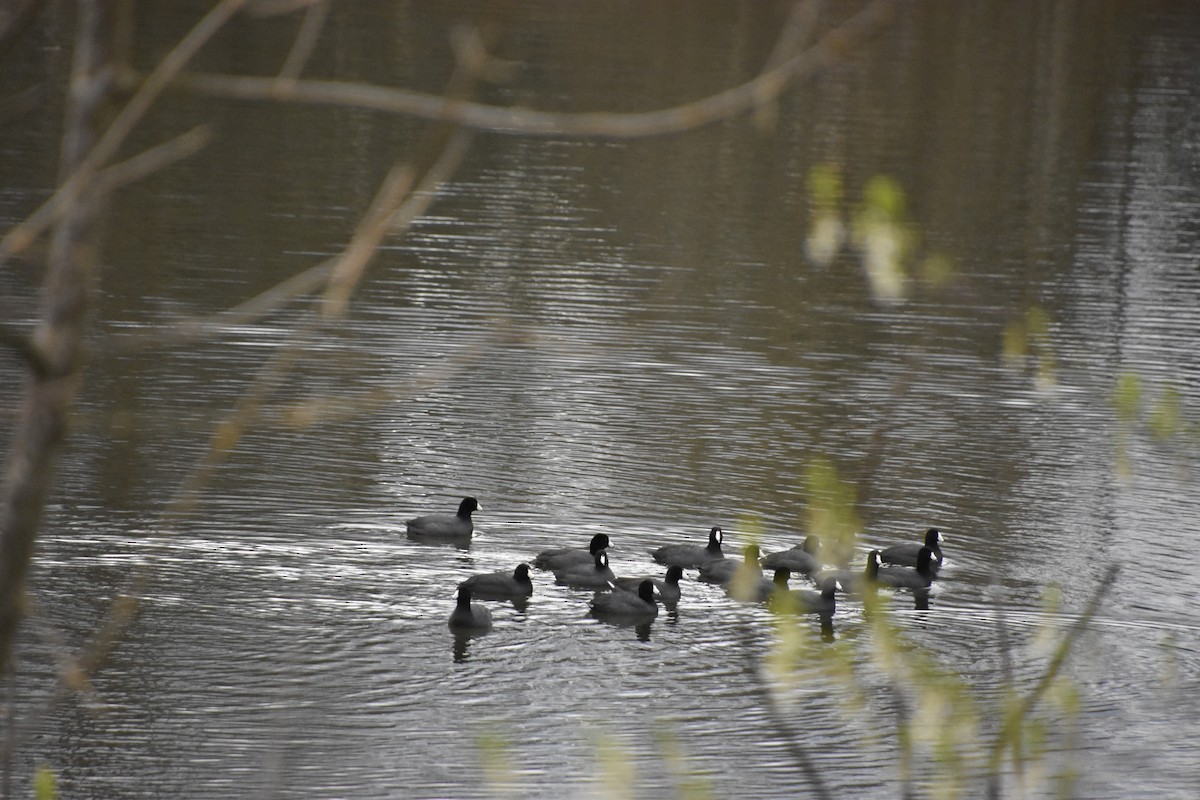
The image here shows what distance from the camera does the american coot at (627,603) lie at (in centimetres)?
1565

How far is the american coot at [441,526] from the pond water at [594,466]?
16 centimetres

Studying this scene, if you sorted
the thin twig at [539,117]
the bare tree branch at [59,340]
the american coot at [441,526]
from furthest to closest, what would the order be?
the american coot at [441,526] → the bare tree branch at [59,340] → the thin twig at [539,117]

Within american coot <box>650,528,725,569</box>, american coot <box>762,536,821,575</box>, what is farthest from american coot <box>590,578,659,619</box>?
american coot <box>762,536,821,575</box>

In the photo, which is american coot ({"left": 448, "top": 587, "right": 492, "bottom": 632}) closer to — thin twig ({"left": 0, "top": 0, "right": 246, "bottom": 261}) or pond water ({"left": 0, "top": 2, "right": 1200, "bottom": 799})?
pond water ({"left": 0, "top": 2, "right": 1200, "bottom": 799})

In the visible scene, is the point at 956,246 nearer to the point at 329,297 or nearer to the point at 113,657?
the point at 113,657

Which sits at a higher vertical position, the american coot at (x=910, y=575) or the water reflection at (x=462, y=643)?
the american coot at (x=910, y=575)

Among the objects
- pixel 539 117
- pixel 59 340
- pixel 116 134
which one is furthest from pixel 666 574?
pixel 116 134

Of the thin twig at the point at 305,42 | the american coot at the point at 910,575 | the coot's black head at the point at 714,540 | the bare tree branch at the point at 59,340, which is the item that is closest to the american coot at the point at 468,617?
the coot's black head at the point at 714,540

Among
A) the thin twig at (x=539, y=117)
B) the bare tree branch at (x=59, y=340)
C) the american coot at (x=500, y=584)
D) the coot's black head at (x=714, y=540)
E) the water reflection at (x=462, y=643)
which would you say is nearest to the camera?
the thin twig at (x=539, y=117)

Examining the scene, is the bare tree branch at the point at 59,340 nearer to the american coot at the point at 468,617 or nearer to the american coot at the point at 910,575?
the american coot at the point at 468,617

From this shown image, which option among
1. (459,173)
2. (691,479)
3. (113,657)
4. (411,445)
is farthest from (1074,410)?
(459,173)

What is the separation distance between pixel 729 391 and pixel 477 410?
371cm

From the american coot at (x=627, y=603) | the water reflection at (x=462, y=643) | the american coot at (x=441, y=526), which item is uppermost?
the american coot at (x=441, y=526)

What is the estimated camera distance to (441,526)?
17234mm
